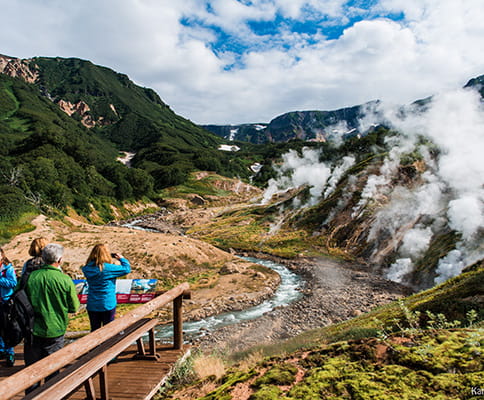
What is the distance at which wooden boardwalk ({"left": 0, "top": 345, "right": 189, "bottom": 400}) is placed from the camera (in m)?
5.64

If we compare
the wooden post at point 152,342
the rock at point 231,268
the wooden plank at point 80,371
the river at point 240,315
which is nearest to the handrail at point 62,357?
Result: the wooden plank at point 80,371

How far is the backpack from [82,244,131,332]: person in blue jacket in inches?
48.6

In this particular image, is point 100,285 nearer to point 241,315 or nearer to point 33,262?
point 33,262

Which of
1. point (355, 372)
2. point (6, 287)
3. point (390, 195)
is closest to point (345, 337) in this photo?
point (355, 372)

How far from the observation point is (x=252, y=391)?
4945 mm

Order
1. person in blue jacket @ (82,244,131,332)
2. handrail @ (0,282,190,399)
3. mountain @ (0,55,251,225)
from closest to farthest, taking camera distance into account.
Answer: handrail @ (0,282,190,399)
person in blue jacket @ (82,244,131,332)
mountain @ (0,55,251,225)

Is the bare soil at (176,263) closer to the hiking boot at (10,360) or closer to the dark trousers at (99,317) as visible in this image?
the hiking boot at (10,360)

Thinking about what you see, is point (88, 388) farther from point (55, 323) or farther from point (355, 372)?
point (355, 372)

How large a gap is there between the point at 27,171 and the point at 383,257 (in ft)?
185

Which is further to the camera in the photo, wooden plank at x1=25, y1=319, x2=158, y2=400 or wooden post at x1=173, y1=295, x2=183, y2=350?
wooden post at x1=173, y1=295, x2=183, y2=350

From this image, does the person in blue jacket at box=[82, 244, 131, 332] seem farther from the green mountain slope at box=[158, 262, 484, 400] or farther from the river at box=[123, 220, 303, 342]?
the river at box=[123, 220, 303, 342]

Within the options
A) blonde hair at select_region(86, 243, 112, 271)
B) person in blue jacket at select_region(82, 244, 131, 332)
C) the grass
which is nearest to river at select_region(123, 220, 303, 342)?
person in blue jacket at select_region(82, 244, 131, 332)

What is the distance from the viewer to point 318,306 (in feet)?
75.5

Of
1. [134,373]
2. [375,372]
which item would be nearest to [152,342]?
[134,373]
